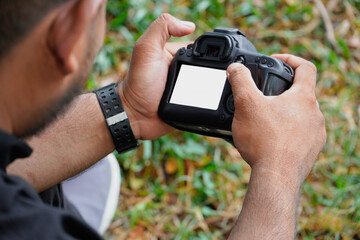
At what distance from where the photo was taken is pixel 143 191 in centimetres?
189

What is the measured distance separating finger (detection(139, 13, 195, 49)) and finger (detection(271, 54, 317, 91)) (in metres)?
0.26

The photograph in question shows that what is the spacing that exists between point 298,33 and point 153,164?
97 centimetres

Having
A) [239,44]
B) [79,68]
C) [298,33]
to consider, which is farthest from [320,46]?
[79,68]

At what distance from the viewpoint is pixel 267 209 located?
107cm

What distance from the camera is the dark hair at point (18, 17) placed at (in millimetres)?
753

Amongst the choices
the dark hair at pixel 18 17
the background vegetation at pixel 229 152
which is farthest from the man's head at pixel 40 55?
the background vegetation at pixel 229 152

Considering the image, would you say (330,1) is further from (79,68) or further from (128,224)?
(79,68)

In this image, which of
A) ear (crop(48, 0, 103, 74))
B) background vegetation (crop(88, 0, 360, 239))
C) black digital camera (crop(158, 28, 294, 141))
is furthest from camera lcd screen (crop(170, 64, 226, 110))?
background vegetation (crop(88, 0, 360, 239))

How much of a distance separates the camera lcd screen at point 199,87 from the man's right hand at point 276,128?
58 mm

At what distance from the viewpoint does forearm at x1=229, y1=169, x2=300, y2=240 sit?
1058 millimetres

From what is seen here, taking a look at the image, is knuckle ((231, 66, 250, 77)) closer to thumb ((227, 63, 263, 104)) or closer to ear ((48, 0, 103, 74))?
thumb ((227, 63, 263, 104))

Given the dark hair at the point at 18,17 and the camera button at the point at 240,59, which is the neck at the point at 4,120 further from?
the camera button at the point at 240,59

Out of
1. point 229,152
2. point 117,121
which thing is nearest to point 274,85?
point 117,121

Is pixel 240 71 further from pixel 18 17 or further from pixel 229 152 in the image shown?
pixel 229 152
